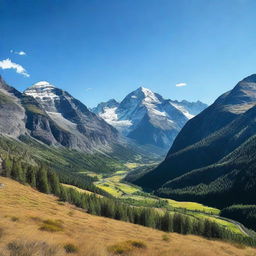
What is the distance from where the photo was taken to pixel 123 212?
320 feet

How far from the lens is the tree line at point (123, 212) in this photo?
92.8 meters

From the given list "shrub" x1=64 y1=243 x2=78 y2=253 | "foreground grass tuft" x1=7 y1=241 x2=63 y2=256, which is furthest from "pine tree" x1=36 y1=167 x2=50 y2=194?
"foreground grass tuft" x1=7 y1=241 x2=63 y2=256

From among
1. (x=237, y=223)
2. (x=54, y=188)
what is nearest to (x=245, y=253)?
(x=54, y=188)

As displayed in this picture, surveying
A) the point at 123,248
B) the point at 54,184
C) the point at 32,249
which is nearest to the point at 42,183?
the point at 54,184

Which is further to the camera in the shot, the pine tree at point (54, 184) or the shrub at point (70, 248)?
the pine tree at point (54, 184)

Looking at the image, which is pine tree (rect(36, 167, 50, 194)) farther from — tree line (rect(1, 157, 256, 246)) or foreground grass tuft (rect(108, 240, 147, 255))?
foreground grass tuft (rect(108, 240, 147, 255))

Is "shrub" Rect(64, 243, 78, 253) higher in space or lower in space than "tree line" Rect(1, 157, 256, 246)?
higher

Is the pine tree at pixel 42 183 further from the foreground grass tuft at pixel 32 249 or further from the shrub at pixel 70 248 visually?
the foreground grass tuft at pixel 32 249

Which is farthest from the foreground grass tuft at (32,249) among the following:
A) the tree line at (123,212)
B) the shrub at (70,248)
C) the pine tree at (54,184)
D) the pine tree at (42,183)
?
the pine tree at (54,184)

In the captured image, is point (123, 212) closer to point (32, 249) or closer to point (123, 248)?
point (123, 248)

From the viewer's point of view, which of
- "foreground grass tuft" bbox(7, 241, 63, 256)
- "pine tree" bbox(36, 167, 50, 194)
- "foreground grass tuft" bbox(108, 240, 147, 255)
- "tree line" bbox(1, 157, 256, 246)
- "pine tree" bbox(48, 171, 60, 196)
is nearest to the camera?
"foreground grass tuft" bbox(7, 241, 63, 256)

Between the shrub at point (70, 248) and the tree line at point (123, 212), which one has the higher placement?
the shrub at point (70, 248)

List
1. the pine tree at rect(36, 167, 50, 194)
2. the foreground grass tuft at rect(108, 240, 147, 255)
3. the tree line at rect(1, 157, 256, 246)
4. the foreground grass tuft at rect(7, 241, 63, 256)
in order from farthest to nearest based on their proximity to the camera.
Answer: the pine tree at rect(36, 167, 50, 194) → the tree line at rect(1, 157, 256, 246) → the foreground grass tuft at rect(108, 240, 147, 255) → the foreground grass tuft at rect(7, 241, 63, 256)

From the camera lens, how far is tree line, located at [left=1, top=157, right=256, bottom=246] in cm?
9281
